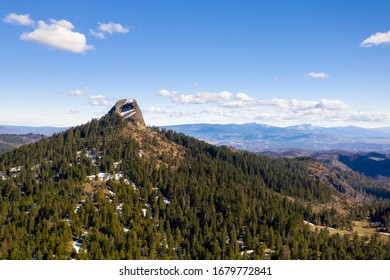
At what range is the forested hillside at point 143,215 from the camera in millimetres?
103562

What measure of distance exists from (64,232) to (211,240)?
50.9 metres

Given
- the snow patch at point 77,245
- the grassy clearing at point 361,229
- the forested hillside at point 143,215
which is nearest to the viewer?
the snow patch at point 77,245

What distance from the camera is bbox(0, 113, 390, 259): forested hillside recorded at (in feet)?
340

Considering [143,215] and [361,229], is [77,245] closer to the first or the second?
[143,215]

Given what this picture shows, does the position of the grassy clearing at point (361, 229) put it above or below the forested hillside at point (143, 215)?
below

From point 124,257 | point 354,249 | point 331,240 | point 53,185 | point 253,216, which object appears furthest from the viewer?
point 53,185

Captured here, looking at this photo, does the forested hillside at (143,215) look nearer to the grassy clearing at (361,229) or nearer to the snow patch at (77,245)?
the snow patch at (77,245)

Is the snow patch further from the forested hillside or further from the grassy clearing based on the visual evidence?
the grassy clearing

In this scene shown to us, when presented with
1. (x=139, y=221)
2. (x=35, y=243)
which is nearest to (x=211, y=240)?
(x=139, y=221)

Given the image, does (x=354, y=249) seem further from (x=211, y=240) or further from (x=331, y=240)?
(x=211, y=240)

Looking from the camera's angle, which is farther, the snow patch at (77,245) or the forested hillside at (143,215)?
the forested hillside at (143,215)

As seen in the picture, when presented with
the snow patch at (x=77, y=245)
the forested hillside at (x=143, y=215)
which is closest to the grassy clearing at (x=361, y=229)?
the forested hillside at (x=143, y=215)
